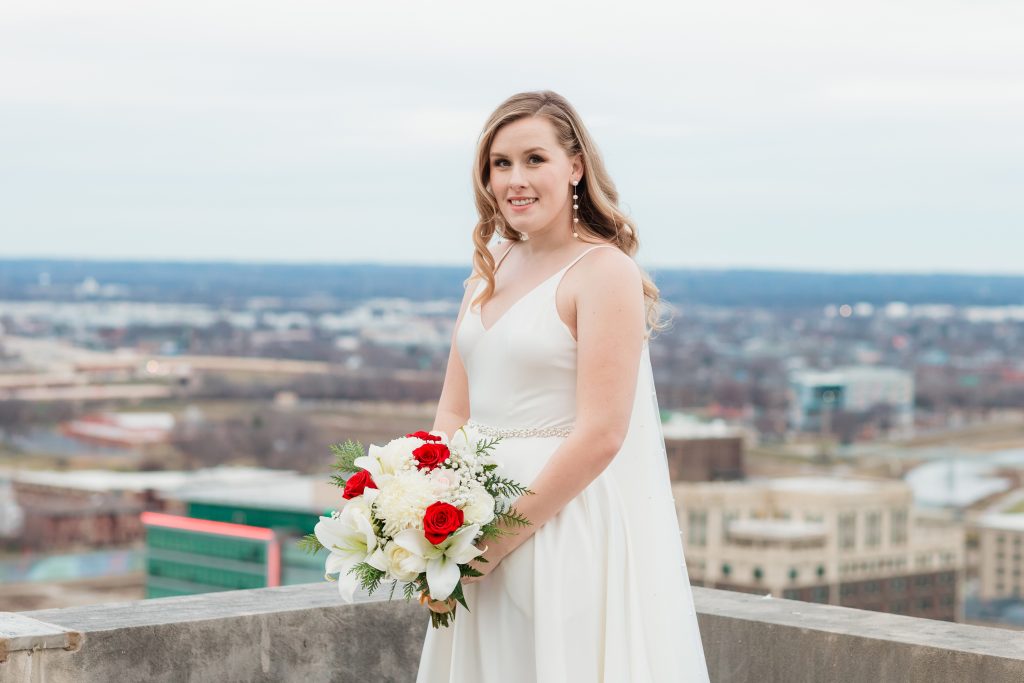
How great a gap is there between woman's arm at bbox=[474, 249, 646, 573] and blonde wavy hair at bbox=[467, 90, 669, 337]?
186mm

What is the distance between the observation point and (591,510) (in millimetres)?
3008

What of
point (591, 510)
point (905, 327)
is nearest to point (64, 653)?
point (591, 510)

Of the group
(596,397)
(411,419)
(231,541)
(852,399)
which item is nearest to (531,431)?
(596,397)

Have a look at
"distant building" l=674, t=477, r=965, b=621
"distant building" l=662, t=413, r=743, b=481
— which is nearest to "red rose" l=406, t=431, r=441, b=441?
"distant building" l=674, t=477, r=965, b=621

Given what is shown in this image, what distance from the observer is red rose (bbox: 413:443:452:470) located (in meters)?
2.81

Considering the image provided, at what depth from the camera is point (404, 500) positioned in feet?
9.01

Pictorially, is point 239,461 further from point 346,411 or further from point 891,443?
point 891,443

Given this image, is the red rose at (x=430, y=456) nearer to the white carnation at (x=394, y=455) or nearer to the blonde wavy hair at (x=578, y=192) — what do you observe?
the white carnation at (x=394, y=455)

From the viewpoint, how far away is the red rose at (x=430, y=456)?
2.81 m

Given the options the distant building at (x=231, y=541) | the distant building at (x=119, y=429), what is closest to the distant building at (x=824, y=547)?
the distant building at (x=231, y=541)

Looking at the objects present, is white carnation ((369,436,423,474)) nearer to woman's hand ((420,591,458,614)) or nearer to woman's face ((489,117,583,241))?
woman's hand ((420,591,458,614))

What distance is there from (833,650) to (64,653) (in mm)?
1731

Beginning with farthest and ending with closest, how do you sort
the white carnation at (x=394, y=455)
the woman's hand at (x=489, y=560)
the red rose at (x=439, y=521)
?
the woman's hand at (x=489, y=560) → the white carnation at (x=394, y=455) → the red rose at (x=439, y=521)

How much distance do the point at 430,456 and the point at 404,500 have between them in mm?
106
